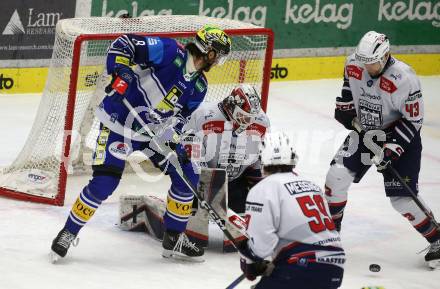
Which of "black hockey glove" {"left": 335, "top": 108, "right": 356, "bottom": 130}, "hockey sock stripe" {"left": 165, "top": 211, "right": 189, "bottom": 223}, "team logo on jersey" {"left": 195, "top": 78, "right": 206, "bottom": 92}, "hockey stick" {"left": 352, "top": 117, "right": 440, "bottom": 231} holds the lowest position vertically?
"hockey sock stripe" {"left": 165, "top": 211, "right": 189, "bottom": 223}

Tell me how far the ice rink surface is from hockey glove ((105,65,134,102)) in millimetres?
923

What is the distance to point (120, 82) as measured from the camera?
617 cm

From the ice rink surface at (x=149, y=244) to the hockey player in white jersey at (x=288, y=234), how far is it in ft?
4.53

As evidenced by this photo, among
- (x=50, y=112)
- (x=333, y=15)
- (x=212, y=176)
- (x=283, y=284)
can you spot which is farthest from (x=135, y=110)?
(x=333, y=15)

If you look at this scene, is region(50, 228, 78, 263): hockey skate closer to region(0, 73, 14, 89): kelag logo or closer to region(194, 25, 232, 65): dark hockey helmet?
region(194, 25, 232, 65): dark hockey helmet

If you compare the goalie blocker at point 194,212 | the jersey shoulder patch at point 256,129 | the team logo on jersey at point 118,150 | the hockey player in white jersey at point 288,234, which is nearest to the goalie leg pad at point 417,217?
the jersey shoulder patch at point 256,129

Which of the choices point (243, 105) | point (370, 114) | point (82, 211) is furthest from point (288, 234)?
point (370, 114)

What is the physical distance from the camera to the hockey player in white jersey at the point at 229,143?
660 centimetres

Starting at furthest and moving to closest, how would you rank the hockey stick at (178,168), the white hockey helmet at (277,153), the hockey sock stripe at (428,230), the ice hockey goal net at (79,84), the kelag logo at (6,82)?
the kelag logo at (6,82)
the ice hockey goal net at (79,84)
the hockey sock stripe at (428,230)
the hockey stick at (178,168)
the white hockey helmet at (277,153)

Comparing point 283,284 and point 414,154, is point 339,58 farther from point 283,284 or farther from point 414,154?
point 283,284

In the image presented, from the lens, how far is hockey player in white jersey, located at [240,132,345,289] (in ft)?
15.3

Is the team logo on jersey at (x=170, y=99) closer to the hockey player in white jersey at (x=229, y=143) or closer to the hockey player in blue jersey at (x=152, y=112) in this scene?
the hockey player in blue jersey at (x=152, y=112)

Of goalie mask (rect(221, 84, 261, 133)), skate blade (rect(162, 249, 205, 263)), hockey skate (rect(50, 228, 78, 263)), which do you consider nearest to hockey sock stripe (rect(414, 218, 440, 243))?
goalie mask (rect(221, 84, 261, 133))

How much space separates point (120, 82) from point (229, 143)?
0.80m
